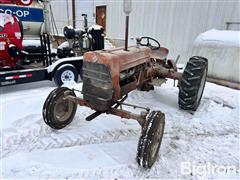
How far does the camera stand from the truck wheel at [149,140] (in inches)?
90.5

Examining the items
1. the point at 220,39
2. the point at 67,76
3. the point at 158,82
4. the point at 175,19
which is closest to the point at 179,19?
the point at 175,19

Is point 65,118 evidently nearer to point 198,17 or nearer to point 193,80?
point 193,80

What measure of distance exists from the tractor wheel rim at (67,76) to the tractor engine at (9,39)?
0.97 meters

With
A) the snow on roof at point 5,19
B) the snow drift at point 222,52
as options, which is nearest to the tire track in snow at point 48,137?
the snow on roof at point 5,19

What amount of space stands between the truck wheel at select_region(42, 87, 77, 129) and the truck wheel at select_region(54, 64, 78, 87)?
1729mm

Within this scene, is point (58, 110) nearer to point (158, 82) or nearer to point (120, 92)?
point (120, 92)

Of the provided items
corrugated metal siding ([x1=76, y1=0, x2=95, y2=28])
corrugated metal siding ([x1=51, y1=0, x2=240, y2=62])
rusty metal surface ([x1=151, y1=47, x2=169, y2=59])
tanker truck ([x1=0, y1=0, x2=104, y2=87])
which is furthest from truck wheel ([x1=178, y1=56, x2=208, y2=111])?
corrugated metal siding ([x1=76, y1=0, x2=95, y2=28])

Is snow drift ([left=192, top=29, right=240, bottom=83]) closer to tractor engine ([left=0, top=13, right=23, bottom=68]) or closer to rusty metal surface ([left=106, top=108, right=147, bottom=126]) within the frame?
rusty metal surface ([left=106, top=108, right=147, bottom=126])

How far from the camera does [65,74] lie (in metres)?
5.02

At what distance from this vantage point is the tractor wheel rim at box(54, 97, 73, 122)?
3.13 m

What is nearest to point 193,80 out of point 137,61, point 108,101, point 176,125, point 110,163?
point 176,125

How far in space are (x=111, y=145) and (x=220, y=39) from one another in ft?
14.4

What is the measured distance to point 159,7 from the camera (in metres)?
8.41

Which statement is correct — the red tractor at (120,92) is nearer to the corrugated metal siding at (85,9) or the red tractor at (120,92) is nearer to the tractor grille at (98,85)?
the tractor grille at (98,85)
